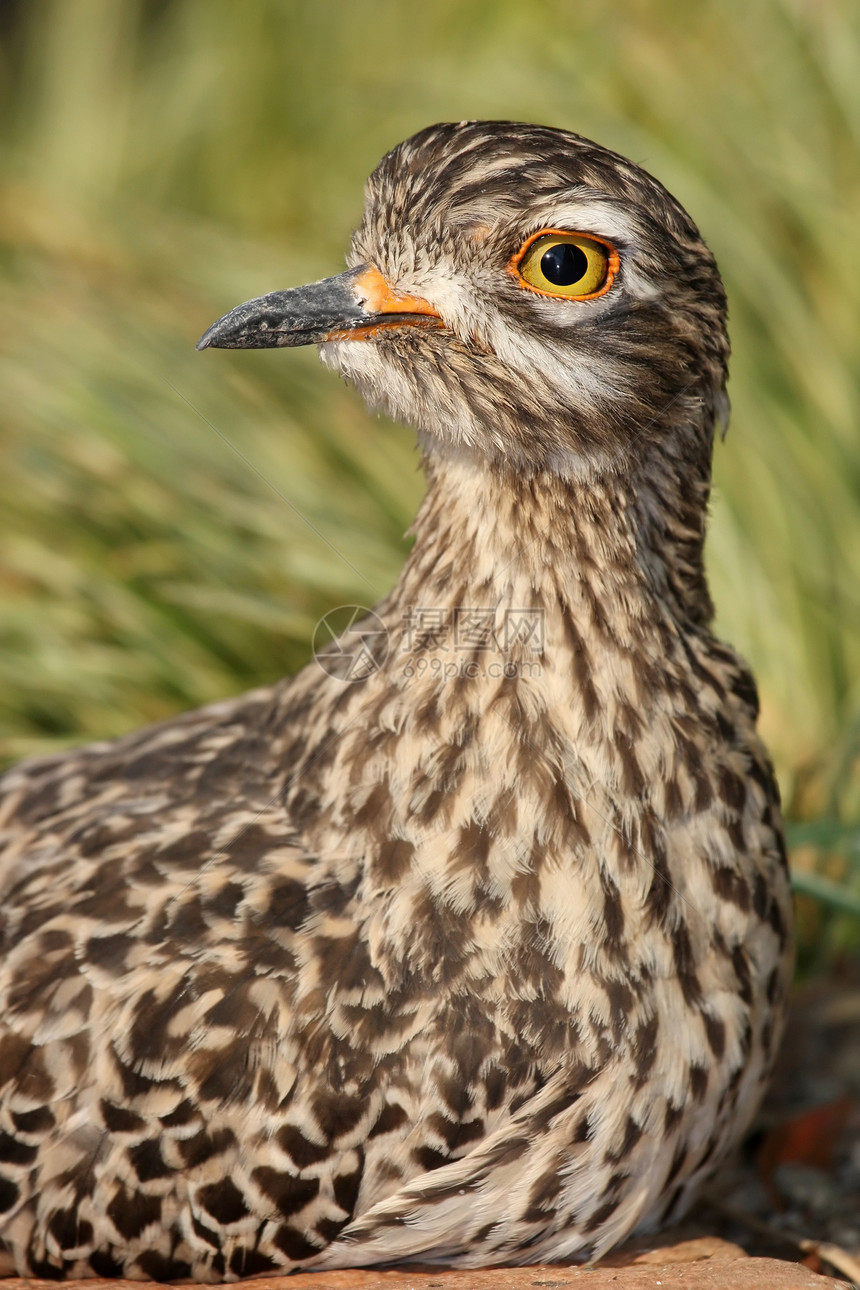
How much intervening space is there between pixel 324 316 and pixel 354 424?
11.8ft

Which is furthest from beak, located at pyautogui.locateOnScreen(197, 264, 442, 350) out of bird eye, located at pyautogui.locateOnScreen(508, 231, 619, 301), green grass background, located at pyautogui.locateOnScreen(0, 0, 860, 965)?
green grass background, located at pyautogui.locateOnScreen(0, 0, 860, 965)

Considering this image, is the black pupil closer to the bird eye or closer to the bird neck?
the bird eye

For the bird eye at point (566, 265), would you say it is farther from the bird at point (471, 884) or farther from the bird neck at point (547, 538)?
the bird neck at point (547, 538)

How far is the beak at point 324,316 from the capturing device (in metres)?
3.02

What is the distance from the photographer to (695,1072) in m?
3.21

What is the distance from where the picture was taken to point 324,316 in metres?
3.03

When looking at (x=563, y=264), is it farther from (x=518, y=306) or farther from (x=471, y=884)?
(x=471, y=884)

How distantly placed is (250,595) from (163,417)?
113cm

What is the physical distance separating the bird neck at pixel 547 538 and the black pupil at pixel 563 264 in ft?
1.34

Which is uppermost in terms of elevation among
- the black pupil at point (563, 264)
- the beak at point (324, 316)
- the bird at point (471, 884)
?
the black pupil at point (563, 264)

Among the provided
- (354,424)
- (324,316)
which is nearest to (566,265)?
(324,316)

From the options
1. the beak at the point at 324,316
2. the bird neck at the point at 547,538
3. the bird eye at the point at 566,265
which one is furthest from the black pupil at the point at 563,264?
the bird neck at the point at 547,538

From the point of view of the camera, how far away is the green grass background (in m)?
5.66

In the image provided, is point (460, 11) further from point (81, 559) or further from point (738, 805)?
point (738, 805)
